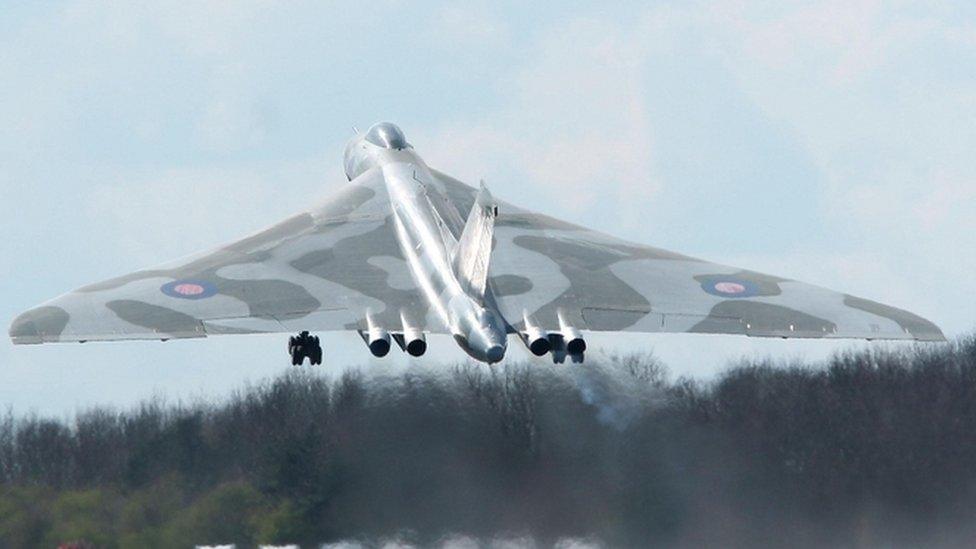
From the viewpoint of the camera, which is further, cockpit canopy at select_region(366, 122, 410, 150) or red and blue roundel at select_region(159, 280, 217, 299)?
cockpit canopy at select_region(366, 122, 410, 150)

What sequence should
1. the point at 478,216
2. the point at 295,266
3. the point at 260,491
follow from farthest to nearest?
1. the point at 295,266
2. the point at 260,491
3. the point at 478,216

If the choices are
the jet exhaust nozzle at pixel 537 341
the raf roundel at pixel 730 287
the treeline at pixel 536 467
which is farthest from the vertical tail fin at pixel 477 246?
the raf roundel at pixel 730 287

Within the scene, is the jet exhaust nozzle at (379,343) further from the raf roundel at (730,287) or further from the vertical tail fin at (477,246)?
the raf roundel at (730,287)

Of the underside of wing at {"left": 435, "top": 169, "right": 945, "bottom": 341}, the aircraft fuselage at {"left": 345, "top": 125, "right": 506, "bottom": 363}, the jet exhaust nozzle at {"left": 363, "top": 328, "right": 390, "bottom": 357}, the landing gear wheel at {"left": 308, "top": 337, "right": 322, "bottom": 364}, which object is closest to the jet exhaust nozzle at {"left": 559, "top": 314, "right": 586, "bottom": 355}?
the underside of wing at {"left": 435, "top": 169, "right": 945, "bottom": 341}

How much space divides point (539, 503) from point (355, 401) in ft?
9.94

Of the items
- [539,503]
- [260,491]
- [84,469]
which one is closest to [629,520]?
[539,503]

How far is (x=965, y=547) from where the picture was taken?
29.5 metres

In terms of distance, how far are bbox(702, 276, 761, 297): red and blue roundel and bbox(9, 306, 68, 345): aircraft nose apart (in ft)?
Answer: 30.6

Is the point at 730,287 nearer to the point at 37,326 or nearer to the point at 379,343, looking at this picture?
the point at 379,343

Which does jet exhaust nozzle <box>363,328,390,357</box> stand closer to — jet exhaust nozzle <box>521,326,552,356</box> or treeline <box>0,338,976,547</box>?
treeline <box>0,338,976,547</box>

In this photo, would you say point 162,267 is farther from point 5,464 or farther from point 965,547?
point 965,547

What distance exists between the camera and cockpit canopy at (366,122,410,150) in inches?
1442

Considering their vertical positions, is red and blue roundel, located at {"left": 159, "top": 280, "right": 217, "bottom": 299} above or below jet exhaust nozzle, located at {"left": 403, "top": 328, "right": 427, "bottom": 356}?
above

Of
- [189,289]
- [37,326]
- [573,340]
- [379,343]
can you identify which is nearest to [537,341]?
[573,340]
